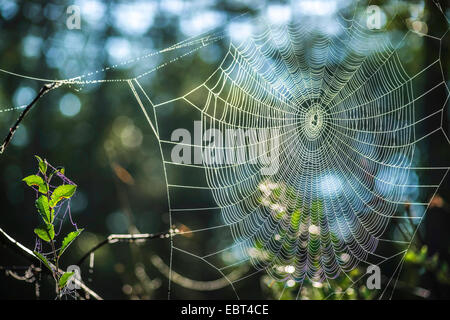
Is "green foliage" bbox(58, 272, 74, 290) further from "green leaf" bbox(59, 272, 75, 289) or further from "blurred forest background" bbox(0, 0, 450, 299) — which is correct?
"blurred forest background" bbox(0, 0, 450, 299)

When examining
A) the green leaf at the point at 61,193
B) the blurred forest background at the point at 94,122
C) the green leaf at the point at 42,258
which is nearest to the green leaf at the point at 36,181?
the green leaf at the point at 61,193

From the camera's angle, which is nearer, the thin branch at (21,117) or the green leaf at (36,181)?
the thin branch at (21,117)

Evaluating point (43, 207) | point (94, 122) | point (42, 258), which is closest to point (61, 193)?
point (43, 207)

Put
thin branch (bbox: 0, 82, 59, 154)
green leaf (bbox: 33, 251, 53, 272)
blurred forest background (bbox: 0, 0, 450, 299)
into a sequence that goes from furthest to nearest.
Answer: blurred forest background (bbox: 0, 0, 450, 299)
green leaf (bbox: 33, 251, 53, 272)
thin branch (bbox: 0, 82, 59, 154)

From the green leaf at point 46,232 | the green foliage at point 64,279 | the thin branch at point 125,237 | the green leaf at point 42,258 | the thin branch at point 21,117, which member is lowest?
the green foliage at point 64,279

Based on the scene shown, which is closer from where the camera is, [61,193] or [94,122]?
[61,193]

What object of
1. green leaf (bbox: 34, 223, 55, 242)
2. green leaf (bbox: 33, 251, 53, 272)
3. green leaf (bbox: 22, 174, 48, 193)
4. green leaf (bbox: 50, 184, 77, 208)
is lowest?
green leaf (bbox: 33, 251, 53, 272)

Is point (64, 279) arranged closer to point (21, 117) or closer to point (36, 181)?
point (36, 181)

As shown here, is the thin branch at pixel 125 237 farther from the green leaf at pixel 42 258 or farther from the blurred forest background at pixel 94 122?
the blurred forest background at pixel 94 122

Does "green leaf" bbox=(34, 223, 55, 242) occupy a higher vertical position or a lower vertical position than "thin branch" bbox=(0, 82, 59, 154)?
lower

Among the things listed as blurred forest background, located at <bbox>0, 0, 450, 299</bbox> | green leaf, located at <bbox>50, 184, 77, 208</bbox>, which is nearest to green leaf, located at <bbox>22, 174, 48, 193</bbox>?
green leaf, located at <bbox>50, 184, 77, 208</bbox>
